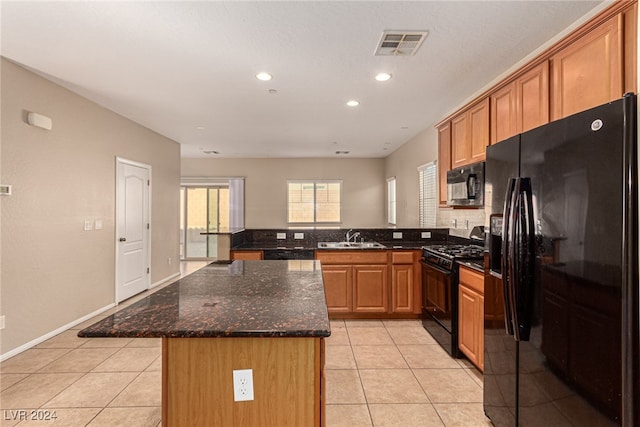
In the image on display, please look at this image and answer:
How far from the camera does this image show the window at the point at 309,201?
8.21m

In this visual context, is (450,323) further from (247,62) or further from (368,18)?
(247,62)

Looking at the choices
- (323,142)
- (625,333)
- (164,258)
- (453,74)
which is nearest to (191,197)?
(164,258)

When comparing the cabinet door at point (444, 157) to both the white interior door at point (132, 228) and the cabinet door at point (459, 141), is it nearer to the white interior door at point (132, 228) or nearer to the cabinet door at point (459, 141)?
the cabinet door at point (459, 141)

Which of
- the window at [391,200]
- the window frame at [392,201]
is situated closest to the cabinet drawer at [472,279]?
the window frame at [392,201]

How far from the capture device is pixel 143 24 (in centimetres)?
223

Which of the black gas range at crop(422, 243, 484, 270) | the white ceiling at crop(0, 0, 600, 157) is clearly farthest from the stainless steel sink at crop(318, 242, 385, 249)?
the white ceiling at crop(0, 0, 600, 157)

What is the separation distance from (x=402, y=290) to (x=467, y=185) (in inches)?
60.7

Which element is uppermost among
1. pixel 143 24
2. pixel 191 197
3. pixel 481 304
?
pixel 143 24

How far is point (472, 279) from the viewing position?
2674 millimetres

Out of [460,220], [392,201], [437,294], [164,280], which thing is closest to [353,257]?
[437,294]

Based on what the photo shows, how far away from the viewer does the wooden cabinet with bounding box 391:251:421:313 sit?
3955mm

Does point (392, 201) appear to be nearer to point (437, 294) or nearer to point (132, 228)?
point (437, 294)

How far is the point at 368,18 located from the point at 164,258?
5241mm

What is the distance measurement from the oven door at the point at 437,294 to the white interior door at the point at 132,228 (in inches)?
157
